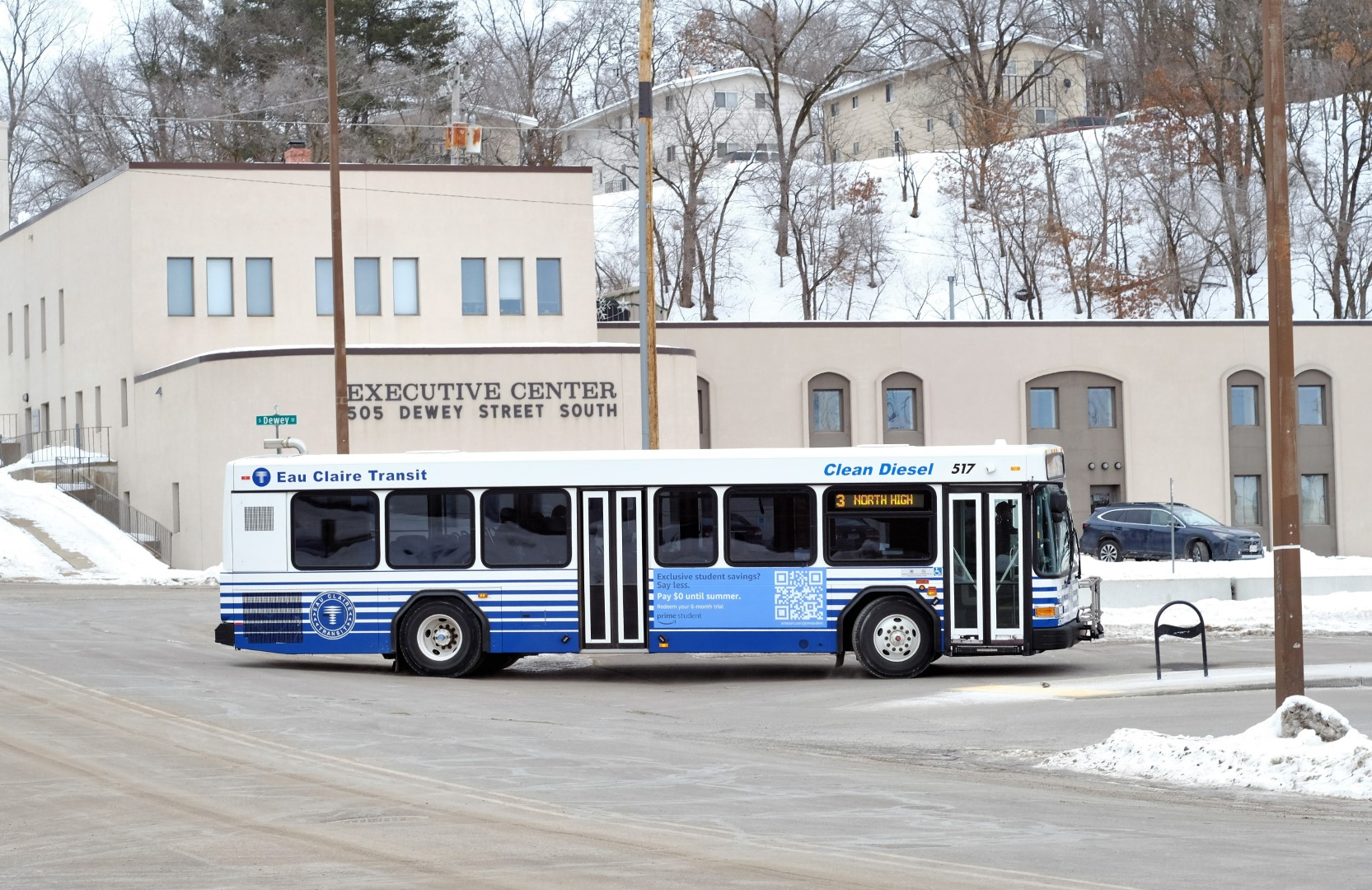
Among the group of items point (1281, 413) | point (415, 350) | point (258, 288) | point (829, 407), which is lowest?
point (1281, 413)

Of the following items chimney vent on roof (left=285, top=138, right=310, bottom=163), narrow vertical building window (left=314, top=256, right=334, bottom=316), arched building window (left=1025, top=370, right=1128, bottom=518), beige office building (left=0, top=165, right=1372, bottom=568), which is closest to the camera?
beige office building (left=0, top=165, right=1372, bottom=568)

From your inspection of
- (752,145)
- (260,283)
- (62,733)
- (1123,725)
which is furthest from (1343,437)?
(752,145)

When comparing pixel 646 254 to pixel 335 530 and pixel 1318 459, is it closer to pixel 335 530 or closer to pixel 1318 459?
pixel 335 530

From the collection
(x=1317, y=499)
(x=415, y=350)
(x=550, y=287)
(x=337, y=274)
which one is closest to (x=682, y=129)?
(x=550, y=287)

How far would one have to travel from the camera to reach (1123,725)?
14.6 m

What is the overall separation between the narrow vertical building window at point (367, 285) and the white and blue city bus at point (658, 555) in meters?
25.1

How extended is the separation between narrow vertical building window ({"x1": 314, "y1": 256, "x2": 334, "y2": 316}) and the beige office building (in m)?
0.06

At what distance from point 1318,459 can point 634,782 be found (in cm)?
4136

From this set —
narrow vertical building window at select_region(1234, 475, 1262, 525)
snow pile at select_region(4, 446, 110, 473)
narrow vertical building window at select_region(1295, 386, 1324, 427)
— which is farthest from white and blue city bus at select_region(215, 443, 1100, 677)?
narrow vertical building window at select_region(1295, 386, 1324, 427)

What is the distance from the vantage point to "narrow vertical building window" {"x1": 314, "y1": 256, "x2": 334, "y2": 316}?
4400cm

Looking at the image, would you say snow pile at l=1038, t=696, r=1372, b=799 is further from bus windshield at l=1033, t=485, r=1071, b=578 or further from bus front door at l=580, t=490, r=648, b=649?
bus front door at l=580, t=490, r=648, b=649

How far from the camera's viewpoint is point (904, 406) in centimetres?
4672

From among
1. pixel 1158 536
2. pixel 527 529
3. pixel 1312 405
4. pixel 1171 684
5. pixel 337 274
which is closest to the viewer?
pixel 1171 684

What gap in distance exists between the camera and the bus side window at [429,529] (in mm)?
19219
